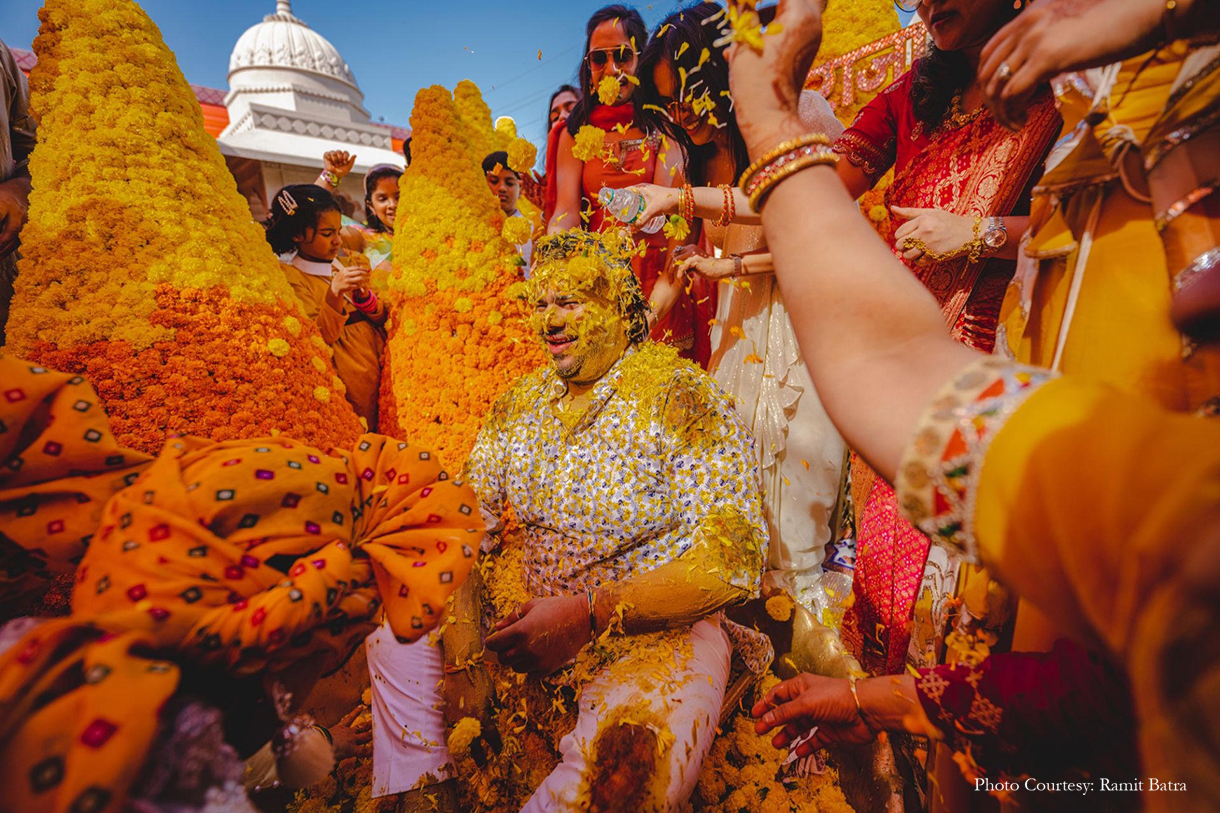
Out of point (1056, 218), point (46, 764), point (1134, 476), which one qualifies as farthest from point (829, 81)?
point (46, 764)

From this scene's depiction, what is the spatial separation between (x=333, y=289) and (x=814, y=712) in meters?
3.18

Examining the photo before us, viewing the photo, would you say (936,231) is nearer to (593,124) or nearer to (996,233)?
(996,233)

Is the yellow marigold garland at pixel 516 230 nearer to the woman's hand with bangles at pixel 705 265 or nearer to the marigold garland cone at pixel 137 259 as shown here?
the woman's hand with bangles at pixel 705 265

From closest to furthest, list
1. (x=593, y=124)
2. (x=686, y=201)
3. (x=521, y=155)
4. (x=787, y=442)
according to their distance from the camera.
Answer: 1. (x=686, y=201)
2. (x=787, y=442)
3. (x=521, y=155)
4. (x=593, y=124)

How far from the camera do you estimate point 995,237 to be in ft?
5.25

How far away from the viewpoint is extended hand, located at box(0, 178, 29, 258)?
1965 millimetres

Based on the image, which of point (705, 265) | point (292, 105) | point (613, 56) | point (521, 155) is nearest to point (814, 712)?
point (705, 265)

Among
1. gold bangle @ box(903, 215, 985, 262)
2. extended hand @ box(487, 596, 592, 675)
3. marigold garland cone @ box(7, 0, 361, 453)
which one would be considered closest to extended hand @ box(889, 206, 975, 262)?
gold bangle @ box(903, 215, 985, 262)

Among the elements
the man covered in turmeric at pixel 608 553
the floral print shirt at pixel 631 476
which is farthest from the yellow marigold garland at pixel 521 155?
the floral print shirt at pixel 631 476

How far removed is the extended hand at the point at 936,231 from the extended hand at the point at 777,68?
1.01 metres

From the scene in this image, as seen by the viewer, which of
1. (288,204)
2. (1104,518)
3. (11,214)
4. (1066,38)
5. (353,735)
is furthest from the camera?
(288,204)

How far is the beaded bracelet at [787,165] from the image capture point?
0.77m

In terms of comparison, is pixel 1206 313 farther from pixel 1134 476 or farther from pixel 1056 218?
pixel 1056 218

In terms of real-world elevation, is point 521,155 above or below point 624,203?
above
